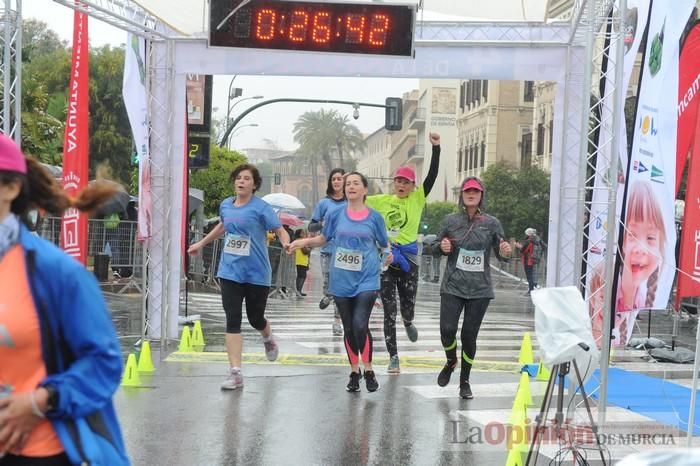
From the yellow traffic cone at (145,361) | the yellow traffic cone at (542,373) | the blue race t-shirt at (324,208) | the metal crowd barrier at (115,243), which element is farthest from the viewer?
the metal crowd barrier at (115,243)

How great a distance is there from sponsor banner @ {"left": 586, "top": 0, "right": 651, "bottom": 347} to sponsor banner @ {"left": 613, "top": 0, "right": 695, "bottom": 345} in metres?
0.16

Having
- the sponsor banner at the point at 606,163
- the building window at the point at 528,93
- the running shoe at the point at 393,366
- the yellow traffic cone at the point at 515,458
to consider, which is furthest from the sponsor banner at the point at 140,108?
the building window at the point at 528,93

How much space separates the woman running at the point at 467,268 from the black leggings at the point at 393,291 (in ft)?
3.69

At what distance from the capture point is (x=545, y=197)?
51250mm

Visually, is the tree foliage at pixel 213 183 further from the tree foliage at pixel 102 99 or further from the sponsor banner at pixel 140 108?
the sponsor banner at pixel 140 108

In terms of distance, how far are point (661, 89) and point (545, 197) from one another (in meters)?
43.8

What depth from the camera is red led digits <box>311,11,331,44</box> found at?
11281 mm

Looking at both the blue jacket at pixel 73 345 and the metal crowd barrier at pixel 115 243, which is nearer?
the blue jacket at pixel 73 345

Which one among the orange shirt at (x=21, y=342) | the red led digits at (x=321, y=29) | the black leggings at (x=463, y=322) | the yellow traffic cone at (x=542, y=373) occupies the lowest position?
the yellow traffic cone at (x=542, y=373)

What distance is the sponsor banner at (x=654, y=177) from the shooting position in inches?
315

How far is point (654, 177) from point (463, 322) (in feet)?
6.62

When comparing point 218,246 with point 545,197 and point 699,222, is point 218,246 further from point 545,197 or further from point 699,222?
point 545,197

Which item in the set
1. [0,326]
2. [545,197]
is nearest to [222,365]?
[0,326]

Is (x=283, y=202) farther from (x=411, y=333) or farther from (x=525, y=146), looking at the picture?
(x=525, y=146)
